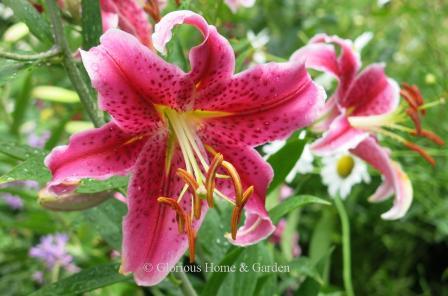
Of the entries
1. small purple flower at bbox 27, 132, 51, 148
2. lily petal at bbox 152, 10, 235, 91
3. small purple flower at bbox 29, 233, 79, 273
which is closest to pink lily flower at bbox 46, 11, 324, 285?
lily petal at bbox 152, 10, 235, 91

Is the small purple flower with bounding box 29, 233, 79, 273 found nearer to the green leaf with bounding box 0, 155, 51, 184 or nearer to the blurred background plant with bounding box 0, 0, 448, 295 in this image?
the blurred background plant with bounding box 0, 0, 448, 295

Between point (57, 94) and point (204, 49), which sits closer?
point (204, 49)

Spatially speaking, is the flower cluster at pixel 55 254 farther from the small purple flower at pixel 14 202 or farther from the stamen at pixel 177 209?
the stamen at pixel 177 209

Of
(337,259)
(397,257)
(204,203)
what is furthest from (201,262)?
(397,257)

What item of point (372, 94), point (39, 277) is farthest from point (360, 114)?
point (39, 277)

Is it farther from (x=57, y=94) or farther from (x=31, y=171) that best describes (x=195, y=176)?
(x=57, y=94)

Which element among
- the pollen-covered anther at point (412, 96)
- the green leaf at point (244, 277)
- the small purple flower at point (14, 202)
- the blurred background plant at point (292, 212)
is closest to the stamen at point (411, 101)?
the pollen-covered anther at point (412, 96)
